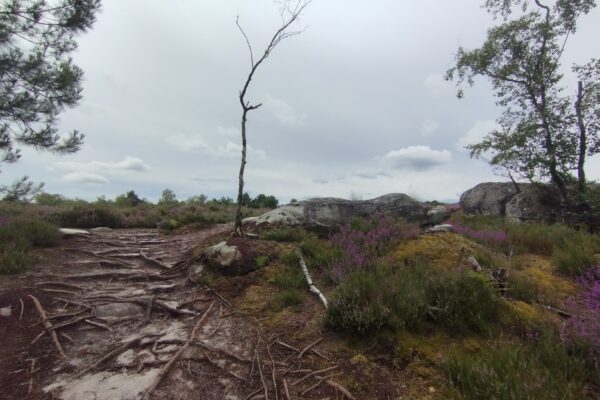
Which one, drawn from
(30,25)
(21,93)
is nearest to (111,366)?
(21,93)

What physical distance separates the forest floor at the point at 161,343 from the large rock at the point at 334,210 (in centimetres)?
353

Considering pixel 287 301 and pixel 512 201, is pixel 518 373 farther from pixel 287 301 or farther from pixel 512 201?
pixel 512 201

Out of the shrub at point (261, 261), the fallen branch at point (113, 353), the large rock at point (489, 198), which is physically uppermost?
the large rock at point (489, 198)

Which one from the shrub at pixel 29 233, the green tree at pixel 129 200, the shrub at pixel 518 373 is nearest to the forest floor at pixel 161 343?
the shrub at pixel 518 373

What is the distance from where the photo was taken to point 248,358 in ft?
11.6

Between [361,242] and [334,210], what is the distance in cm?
266

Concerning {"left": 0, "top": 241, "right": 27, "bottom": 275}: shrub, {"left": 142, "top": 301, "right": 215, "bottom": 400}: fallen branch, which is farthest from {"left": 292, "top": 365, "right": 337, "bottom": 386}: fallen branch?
{"left": 0, "top": 241, "right": 27, "bottom": 275}: shrub

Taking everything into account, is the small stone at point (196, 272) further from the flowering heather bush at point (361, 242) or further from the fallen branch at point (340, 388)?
the fallen branch at point (340, 388)

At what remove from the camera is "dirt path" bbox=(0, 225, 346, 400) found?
3.02 metres

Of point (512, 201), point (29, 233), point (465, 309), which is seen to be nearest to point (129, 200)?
point (29, 233)

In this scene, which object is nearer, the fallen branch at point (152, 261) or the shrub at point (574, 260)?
the shrub at point (574, 260)

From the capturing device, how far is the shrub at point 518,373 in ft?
7.68

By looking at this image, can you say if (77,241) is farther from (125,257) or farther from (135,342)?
(135,342)

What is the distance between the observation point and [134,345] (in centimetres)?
379
